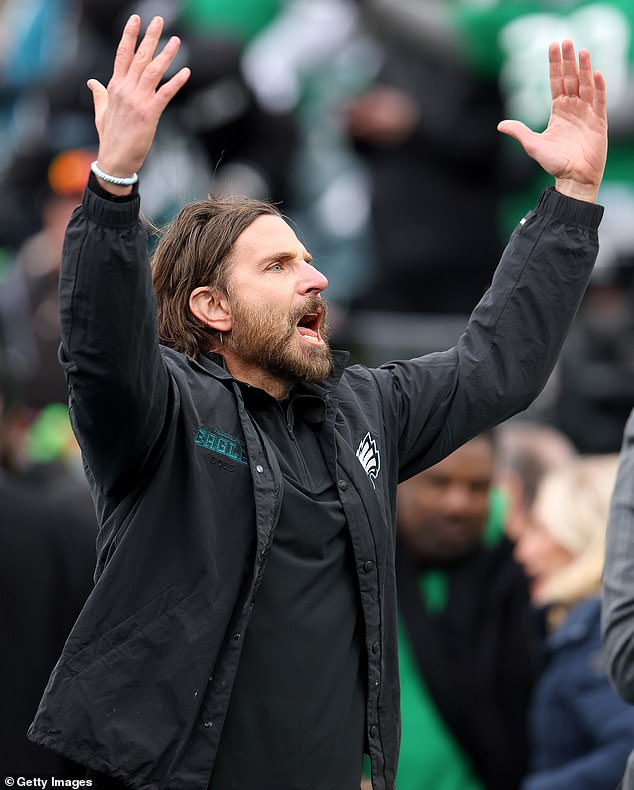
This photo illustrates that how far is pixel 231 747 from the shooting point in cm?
303

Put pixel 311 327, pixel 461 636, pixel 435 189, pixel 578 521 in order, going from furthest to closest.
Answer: pixel 435 189 → pixel 578 521 → pixel 461 636 → pixel 311 327

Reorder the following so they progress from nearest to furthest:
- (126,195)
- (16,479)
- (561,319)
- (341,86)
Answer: (126,195) < (561,319) < (16,479) < (341,86)

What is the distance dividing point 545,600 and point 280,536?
2536 millimetres

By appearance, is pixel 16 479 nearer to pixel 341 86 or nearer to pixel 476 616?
pixel 476 616

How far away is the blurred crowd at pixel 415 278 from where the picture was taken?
468 cm

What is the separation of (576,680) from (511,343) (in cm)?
156

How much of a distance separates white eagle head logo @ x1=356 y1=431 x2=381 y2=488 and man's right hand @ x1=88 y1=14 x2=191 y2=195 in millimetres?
824

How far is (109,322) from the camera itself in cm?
285

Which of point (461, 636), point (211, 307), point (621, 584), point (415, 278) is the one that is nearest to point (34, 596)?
point (211, 307)

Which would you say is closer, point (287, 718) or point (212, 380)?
point (287, 718)

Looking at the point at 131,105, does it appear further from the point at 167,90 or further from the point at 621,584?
the point at 621,584

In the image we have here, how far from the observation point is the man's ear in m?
3.44

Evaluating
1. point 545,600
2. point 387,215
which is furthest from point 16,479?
point 387,215

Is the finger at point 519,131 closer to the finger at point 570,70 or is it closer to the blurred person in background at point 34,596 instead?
the finger at point 570,70
